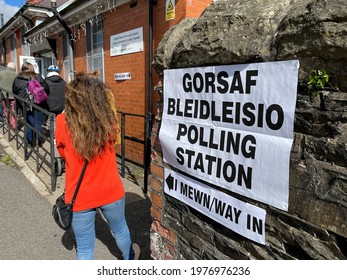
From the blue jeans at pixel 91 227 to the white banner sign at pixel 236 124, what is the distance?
0.72m

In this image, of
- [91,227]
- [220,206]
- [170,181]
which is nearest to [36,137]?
[91,227]

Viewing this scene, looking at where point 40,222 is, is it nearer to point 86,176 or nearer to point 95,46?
point 86,176

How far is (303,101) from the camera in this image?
1310 mm

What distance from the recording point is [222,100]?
162cm

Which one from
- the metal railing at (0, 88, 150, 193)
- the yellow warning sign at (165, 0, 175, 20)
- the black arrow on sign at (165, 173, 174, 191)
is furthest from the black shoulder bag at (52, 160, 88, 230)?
the yellow warning sign at (165, 0, 175, 20)

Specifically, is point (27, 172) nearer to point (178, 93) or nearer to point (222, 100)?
point (178, 93)

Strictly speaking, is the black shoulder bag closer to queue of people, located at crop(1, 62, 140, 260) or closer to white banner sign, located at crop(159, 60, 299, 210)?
queue of people, located at crop(1, 62, 140, 260)

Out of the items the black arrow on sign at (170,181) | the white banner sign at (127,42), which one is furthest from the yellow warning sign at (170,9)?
the black arrow on sign at (170,181)

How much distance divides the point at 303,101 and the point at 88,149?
1424 mm

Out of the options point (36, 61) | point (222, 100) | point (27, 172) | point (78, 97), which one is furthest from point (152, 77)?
point (36, 61)

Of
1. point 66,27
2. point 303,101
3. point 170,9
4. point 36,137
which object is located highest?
point 66,27

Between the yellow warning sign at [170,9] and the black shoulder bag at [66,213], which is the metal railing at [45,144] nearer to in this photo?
the yellow warning sign at [170,9]

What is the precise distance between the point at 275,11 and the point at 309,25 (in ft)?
0.86

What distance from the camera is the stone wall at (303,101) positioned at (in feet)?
3.90
